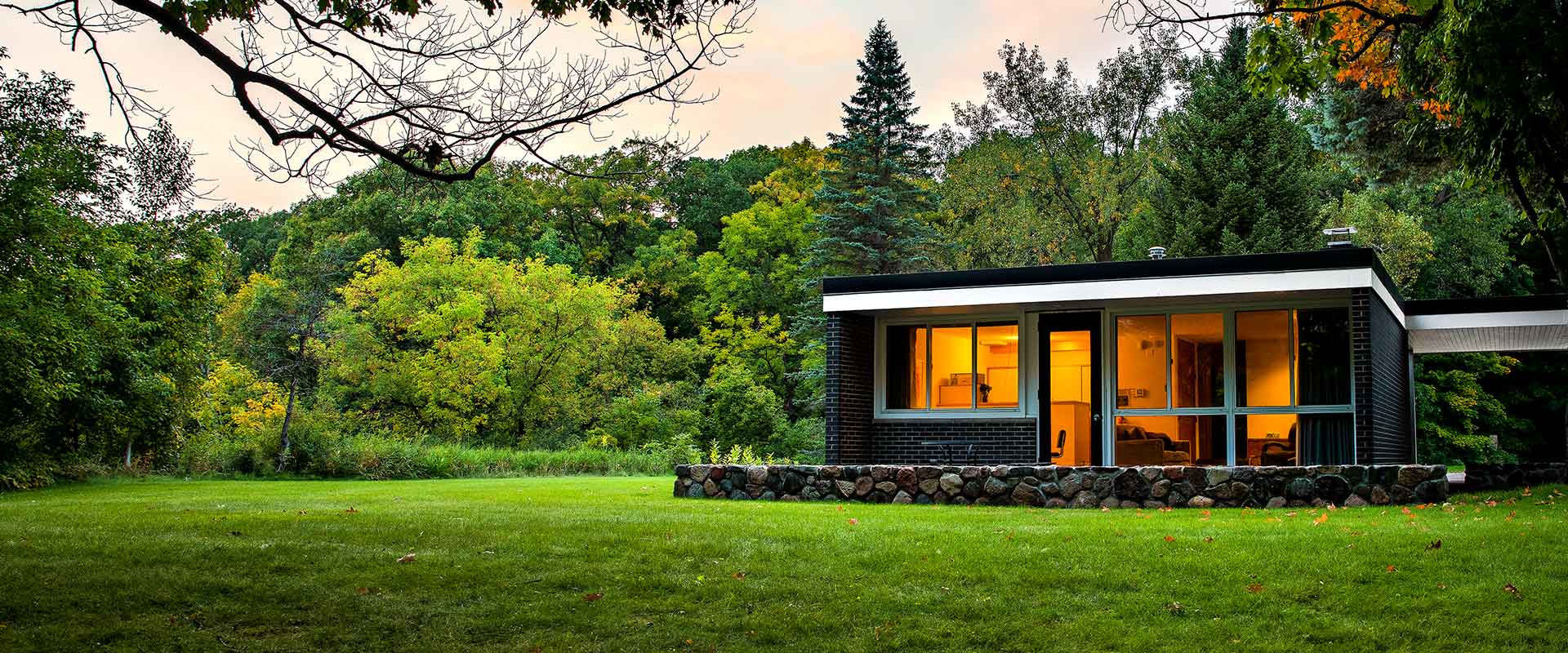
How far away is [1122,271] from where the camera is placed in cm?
1377

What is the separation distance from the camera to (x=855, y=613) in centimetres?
643

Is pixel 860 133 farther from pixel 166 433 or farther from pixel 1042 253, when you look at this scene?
pixel 166 433

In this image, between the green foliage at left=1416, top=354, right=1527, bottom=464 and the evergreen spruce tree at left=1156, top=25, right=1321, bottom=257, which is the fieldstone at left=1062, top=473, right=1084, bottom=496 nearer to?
the green foliage at left=1416, top=354, right=1527, bottom=464

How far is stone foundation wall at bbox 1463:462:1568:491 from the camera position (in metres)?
14.4

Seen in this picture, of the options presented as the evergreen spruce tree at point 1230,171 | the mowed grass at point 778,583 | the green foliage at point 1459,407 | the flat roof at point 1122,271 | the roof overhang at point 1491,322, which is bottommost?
the mowed grass at point 778,583

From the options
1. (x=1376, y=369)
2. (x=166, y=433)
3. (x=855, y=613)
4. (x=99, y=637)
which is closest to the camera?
(x=99, y=637)

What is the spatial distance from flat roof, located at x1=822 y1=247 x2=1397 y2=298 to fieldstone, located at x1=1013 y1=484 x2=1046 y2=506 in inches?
120

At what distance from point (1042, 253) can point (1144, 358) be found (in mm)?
19511

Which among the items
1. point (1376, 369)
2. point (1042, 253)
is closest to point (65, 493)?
point (1376, 369)

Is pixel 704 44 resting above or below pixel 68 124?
below

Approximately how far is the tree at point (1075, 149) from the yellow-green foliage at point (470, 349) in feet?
41.2

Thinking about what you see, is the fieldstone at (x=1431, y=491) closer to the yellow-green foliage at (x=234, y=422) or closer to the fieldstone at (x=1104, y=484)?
the fieldstone at (x=1104, y=484)

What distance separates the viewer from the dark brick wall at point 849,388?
48.6 feet

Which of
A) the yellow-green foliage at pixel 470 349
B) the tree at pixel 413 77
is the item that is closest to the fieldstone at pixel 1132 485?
the tree at pixel 413 77
